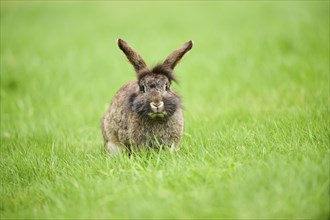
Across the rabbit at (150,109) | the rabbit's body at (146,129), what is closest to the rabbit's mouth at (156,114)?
the rabbit at (150,109)

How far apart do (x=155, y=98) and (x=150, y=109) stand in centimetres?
13

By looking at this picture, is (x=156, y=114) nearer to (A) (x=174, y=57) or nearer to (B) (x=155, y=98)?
(B) (x=155, y=98)

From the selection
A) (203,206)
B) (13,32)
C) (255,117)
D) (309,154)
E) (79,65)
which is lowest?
(203,206)

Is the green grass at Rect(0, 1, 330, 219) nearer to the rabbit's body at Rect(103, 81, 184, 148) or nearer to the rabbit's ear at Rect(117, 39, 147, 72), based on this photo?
the rabbit's body at Rect(103, 81, 184, 148)

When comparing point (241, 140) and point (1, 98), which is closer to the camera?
point (241, 140)

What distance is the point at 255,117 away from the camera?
21.7 feet

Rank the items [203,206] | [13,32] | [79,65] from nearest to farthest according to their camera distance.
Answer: [203,206]
[79,65]
[13,32]

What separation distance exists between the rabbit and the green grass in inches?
10.1

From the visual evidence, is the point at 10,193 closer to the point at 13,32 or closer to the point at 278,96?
the point at 278,96

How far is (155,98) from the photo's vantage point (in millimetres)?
5102

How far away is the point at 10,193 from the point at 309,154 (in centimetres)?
275

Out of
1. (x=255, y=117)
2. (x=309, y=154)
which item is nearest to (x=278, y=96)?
(x=255, y=117)

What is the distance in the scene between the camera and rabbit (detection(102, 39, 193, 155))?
5.29 m

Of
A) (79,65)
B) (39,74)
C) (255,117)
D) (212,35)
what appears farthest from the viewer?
(212,35)
